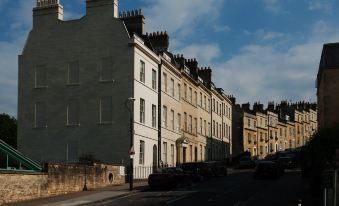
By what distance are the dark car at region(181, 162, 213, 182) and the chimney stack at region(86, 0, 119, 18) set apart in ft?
44.1

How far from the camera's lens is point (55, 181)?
96.5 ft

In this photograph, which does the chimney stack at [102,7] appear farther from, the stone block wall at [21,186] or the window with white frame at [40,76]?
the stone block wall at [21,186]

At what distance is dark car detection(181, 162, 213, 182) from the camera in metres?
38.6

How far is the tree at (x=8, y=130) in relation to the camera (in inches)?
2943

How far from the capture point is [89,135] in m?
41.9

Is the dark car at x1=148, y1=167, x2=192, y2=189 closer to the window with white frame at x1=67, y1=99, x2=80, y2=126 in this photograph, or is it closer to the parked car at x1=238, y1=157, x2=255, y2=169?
the window with white frame at x1=67, y1=99, x2=80, y2=126

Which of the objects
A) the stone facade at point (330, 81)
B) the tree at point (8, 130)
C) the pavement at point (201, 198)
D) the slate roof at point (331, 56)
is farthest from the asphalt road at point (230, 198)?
the tree at point (8, 130)

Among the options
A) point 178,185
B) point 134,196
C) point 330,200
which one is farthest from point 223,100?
point 330,200

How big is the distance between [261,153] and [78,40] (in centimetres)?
6429

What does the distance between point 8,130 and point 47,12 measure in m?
35.5

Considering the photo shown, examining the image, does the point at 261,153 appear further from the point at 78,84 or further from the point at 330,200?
the point at 330,200

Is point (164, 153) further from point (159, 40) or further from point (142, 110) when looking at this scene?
point (159, 40)

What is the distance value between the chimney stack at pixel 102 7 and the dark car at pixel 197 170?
44.1 ft

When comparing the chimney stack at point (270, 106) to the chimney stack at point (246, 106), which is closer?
the chimney stack at point (246, 106)
